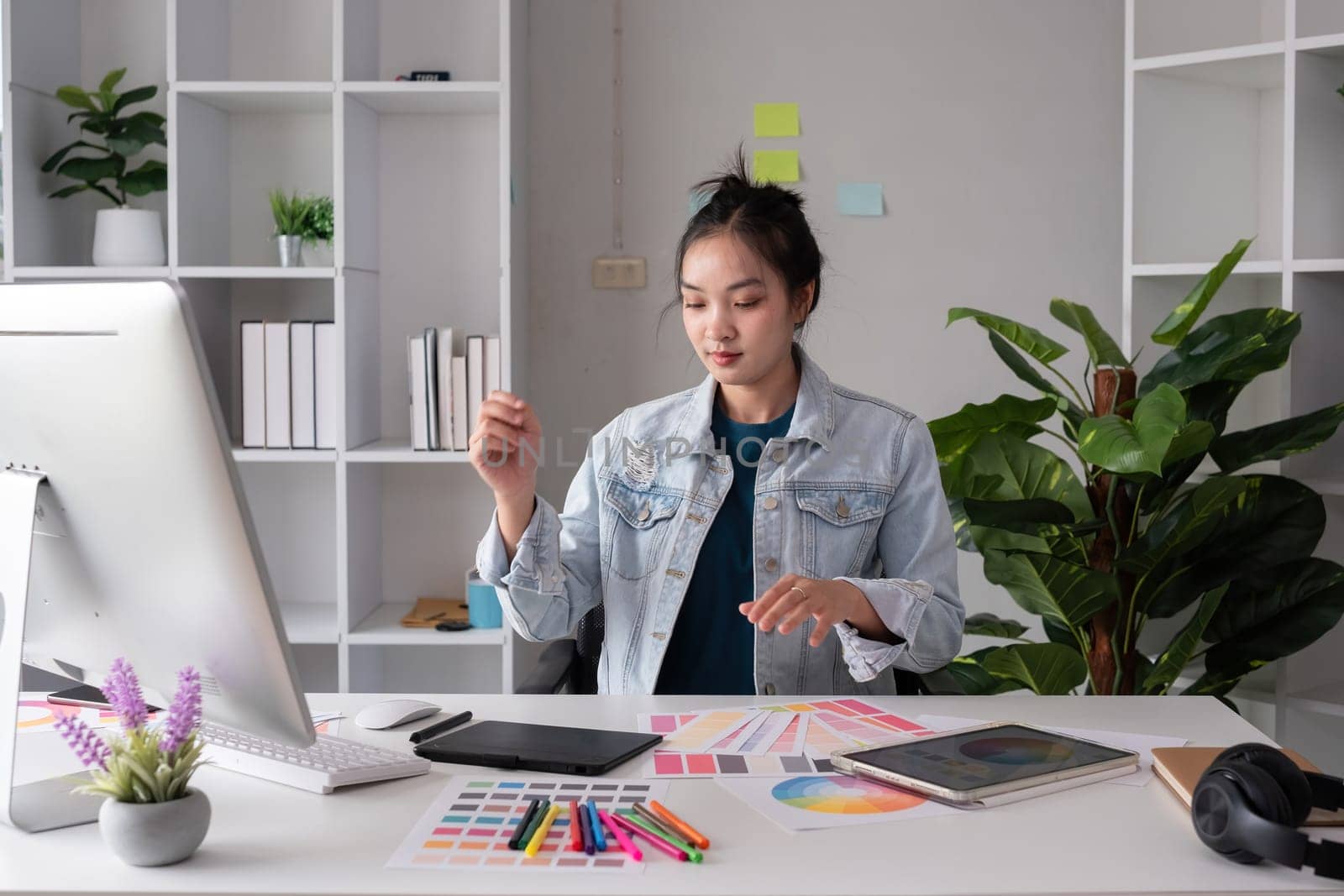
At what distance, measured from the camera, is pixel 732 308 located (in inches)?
65.7

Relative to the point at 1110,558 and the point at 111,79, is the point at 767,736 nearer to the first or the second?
the point at 1110,558

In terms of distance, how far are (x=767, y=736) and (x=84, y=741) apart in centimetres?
65

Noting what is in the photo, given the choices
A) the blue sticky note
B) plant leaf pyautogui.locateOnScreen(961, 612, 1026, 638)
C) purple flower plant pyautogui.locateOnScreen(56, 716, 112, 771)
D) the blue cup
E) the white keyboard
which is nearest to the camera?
purple flower plant pyautogui.locateOnScreen(56, 716, 112, 771)

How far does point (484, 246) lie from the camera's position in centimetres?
278

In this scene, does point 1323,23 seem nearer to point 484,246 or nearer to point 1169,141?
point 1169,141

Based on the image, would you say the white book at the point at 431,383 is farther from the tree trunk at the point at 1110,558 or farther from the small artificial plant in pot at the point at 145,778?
the small artificial plant in pot at the point at 145,778

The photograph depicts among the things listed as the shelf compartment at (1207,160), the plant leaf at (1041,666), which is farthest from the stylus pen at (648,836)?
the shelf compartment at (1207,160)

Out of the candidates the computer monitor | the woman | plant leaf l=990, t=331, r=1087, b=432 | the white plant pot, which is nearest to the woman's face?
the woman

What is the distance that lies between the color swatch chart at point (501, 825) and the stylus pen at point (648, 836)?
0.09 ft

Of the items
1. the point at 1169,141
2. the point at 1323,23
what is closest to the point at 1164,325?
the point at 1169,141

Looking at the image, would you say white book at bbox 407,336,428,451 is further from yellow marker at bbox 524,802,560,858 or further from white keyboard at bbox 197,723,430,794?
yellow marker at bbox 524,802,560,858

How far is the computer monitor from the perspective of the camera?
0.89 metres

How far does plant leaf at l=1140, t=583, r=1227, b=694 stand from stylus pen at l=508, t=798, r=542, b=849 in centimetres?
161

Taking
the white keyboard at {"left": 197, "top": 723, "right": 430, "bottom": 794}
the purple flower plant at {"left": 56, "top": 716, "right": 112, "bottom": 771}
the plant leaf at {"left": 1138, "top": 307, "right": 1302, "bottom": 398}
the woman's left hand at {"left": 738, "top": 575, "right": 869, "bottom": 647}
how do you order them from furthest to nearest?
the plant leaf at {"left": 1138, "top": 307, "right": 1302, "bottom": 398}, the woman's left hand at {"left": 738, "top": 575, "right": 869, "bottom": 647}, the white keyboard at {"left": 197, "top": 723, "right": 430, "bottom": 794}, the purple flower plant at {"left": 56, "top": 716, "right": 112, "bottom": 771}
